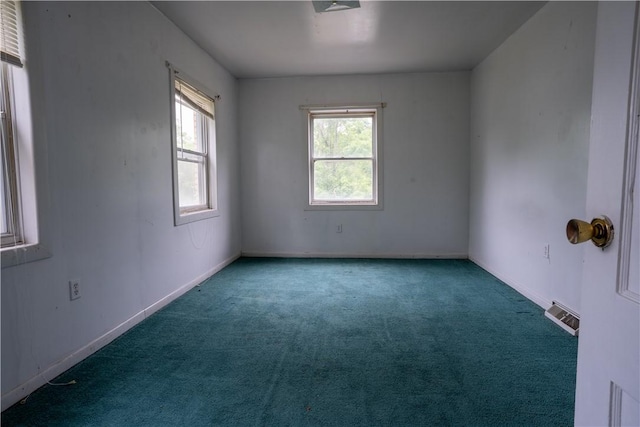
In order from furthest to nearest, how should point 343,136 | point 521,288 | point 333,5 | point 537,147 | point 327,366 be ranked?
point 343,136 → point 521,288 → point 537,147 → point 333,5 → point 327,366

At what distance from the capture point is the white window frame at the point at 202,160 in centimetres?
301

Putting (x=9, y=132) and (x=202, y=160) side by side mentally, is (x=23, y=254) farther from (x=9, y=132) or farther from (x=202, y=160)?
(x=202, y=160)

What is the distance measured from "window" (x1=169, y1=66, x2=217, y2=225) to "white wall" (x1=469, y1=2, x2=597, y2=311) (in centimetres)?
314

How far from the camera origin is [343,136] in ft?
15.3

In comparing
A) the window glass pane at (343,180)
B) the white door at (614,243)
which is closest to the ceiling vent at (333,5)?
the window glass pane at (343,180)

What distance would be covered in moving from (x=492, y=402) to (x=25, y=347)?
2247mm

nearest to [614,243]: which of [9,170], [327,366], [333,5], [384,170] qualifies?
[327,366]

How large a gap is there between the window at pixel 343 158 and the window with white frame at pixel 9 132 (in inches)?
130

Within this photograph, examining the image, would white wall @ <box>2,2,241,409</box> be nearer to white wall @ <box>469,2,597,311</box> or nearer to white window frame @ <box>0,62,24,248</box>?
white window frame @ <box>0,62,24,248</box>

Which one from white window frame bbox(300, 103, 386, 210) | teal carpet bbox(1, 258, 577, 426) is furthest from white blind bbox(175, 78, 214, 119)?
teal carpet bbox(1, 258, 577, 426)

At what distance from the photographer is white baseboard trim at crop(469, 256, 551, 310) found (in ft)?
9.16

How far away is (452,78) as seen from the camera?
4395 millimetres

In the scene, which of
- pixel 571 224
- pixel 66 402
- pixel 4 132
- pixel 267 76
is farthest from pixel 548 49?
pixel 66 402

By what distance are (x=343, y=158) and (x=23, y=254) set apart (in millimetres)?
3624
